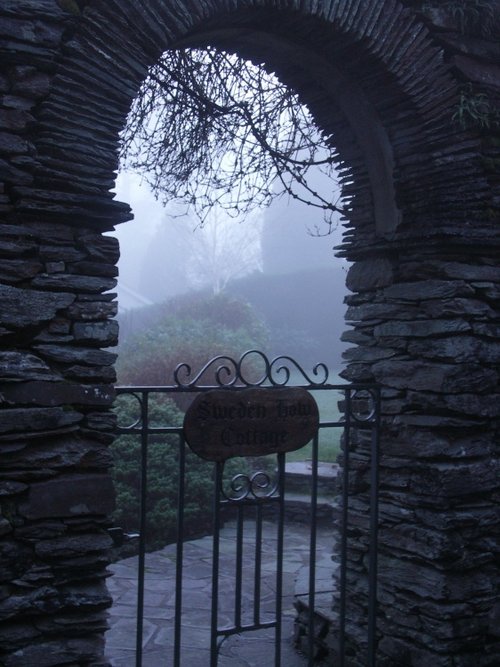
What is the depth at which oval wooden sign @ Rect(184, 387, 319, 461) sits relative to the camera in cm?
311

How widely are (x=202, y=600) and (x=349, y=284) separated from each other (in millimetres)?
2747

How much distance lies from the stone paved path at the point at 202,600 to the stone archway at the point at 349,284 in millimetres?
1085

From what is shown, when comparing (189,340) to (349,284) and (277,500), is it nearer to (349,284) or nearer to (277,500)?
(349,284)

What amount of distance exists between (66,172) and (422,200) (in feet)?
6.06

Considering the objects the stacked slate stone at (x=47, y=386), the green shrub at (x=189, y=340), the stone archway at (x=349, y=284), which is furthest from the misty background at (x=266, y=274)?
the stacked slate stone at (x=47, y=386)

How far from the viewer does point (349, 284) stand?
418cm

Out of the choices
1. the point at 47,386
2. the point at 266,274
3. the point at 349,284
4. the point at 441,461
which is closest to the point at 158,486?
the point at 349,284

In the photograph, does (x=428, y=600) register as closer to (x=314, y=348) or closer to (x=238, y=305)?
(x=238, y=305)

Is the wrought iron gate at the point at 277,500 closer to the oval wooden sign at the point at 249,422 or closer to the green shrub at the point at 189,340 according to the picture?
the oval wooden sign at the point at 249,422

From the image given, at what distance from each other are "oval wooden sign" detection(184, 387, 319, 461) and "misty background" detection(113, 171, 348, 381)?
23.1ft

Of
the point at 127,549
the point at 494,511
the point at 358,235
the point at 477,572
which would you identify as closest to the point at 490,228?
the point at 358,235

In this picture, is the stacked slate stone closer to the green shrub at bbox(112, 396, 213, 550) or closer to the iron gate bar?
the iron gate bar

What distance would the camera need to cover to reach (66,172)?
109 inches

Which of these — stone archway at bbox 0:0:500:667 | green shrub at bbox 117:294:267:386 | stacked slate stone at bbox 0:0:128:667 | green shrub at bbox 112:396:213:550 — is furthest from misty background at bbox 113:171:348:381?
stacked slate stone at bbox 0:0:128:667
